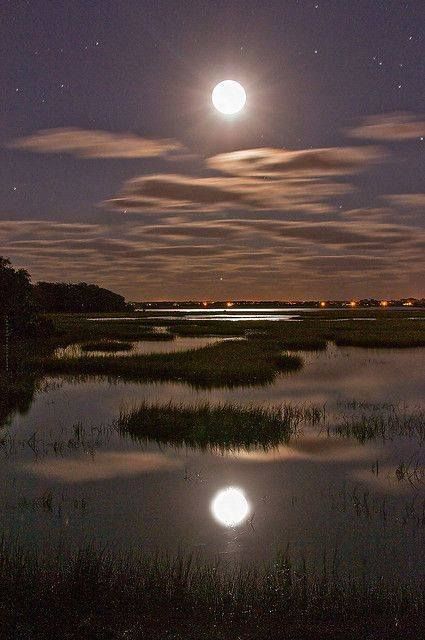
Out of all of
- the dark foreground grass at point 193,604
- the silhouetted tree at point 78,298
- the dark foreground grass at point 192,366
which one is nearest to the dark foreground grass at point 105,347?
the dark foreground grass at point 192,366

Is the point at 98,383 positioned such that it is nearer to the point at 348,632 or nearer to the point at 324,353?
the point at 324,353

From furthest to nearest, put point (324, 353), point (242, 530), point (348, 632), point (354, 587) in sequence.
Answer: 1. point (324, 353)
2. point (242, 530)
3. point (354, 587)
4. point (348, 632)

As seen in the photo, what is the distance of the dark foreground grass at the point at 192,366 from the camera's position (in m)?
32.8

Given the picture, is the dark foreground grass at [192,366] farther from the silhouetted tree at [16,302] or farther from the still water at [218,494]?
the silhouetted tree at [16,302]

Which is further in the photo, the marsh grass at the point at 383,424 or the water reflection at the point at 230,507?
the marsh grass at the point at 383,424

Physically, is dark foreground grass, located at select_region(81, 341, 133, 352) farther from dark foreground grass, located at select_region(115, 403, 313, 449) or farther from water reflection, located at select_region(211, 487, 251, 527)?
water reflection, located at select_region(211, 487, 251, 527)

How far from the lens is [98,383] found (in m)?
32.5

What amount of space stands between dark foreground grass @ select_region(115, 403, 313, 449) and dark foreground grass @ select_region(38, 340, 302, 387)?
28.7 feet

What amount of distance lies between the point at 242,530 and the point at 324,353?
38.5 metres

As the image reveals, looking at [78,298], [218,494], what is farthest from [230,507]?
[78,298]

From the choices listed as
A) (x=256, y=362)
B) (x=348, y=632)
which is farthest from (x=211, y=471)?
(x=256, y=362)

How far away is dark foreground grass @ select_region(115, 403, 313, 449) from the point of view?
19.0m

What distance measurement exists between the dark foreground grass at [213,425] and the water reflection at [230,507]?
405cm

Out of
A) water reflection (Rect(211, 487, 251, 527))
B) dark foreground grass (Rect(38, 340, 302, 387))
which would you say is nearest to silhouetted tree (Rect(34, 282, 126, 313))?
dark foreground grass (Rect(38, 340, 302, 387))
